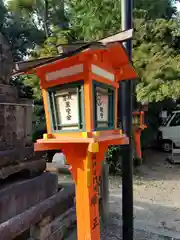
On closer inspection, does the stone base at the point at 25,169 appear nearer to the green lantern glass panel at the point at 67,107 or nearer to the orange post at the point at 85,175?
the orange post at the point at 85,175

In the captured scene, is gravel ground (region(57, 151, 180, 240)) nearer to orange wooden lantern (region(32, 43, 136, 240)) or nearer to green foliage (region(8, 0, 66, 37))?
orange wooden lantern (region(32, 43, 136, 240))

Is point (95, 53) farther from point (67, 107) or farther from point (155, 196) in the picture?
point (155, 196)

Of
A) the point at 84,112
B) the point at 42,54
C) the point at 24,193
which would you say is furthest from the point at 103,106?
the point at 42,54

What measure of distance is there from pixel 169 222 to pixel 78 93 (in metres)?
3.43

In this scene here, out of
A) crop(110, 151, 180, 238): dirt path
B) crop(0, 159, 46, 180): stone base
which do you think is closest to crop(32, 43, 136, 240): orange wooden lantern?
crop(0, 159, 46, 180): stone base

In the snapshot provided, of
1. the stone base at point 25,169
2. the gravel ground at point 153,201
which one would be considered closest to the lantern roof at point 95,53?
the stone base at point 25,169

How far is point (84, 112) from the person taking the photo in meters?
1.89

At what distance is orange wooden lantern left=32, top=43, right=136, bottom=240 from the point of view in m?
1.86

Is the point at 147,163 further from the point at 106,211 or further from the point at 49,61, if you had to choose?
the point at 49,61

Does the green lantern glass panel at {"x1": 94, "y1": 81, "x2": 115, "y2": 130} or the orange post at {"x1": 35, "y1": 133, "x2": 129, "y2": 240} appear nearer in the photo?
the green lantern glass panel at {"x1": 94, "y1": 81, "x2": 115, "y2": 130}

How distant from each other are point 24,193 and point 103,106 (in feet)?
4.81

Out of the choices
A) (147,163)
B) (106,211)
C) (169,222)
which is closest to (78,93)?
(106,211)

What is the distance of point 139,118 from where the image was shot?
3.98 m

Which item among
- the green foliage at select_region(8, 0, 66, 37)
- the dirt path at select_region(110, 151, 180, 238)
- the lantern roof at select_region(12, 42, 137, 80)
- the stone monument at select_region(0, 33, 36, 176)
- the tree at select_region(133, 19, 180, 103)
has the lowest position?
the dirt path at select_region(110, 151, 180, 238)
